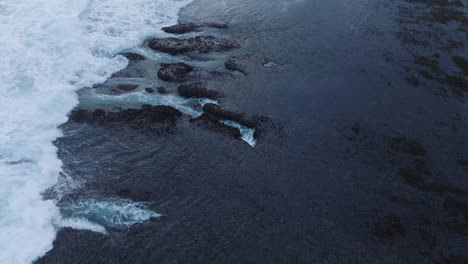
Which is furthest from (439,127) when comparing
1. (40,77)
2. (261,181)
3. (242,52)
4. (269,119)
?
(40,77)

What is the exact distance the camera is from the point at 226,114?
2747 cm

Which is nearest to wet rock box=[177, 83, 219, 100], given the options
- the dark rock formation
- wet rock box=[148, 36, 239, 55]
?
wet rock box=[148, 36, 239, 55]

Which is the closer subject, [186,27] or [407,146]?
[407,146]

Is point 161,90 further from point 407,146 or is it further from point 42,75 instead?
point 407,146

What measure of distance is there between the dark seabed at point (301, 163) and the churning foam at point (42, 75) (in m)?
1.28

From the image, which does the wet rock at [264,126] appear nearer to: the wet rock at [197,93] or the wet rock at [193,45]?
the wet rock at [197,93]

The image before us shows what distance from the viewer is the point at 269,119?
27.2 m

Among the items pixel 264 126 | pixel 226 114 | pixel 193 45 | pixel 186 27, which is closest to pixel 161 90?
pixel 226 114

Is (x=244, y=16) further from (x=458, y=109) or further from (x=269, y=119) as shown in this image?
(x=458, y=109)

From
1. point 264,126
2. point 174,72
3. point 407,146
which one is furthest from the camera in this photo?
point 174,72

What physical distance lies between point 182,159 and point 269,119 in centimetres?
659

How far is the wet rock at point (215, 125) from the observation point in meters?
26.2

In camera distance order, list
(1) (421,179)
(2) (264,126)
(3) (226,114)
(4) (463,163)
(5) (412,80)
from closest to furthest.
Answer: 1. (1) (421,179)
2. (4) (463,163)
3. (2) (264,126)
4. (3) (226,114)
5. (5) (412,80)

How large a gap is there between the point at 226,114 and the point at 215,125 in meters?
1.21
